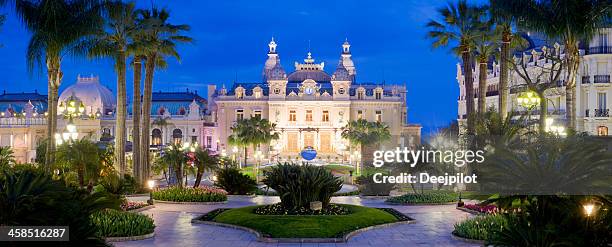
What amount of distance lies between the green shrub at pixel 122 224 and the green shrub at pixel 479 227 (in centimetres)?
1029

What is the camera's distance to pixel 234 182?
3841 centimetres

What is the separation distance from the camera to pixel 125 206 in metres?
27.6

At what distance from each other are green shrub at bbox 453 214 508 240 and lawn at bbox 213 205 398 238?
3760 millimetres

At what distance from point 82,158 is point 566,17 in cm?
2152

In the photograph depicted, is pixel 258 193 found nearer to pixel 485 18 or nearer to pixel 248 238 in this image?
pixel 485 18

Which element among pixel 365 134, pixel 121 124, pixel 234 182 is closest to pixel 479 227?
pixel 234 182

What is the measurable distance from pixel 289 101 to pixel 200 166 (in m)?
59.1

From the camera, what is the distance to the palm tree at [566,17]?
89.7ft

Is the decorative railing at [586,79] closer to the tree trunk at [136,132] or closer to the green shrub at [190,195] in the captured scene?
the green shrub at [190,195]

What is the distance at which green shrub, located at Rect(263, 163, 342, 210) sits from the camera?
24.8 m

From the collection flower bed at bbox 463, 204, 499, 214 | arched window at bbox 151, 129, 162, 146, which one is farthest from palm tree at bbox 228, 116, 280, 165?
flower bed at bbox 463, 204, 499, 214

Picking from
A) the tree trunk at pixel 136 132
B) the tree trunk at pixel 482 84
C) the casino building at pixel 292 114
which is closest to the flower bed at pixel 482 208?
the tree trunk at pixel 482 84

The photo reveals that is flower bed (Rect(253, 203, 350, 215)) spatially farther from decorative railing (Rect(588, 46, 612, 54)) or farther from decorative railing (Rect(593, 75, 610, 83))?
decorative railing (Rect(588, 46, 612, 54))

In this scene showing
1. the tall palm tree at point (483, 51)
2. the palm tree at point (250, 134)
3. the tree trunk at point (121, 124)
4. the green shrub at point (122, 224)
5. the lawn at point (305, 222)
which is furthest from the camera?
the palm tree at point (250, 134)
